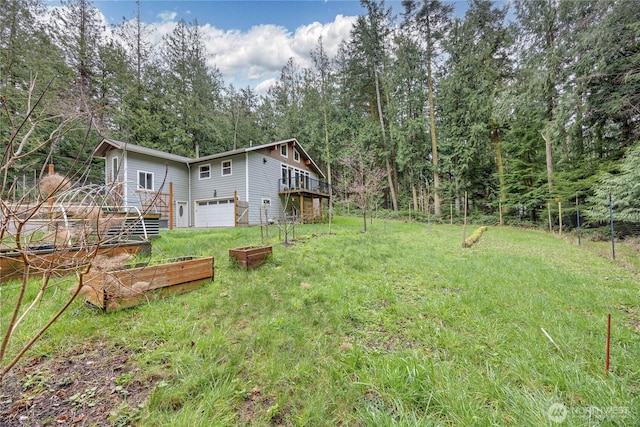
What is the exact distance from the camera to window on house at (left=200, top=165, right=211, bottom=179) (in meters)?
15.4

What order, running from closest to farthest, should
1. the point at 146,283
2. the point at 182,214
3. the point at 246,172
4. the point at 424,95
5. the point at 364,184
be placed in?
the point at 146,283 < the point at 246,172 < the point at 182,214 < the point at 364,184 < the point at 424,95

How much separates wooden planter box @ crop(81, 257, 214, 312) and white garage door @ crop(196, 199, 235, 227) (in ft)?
34.7

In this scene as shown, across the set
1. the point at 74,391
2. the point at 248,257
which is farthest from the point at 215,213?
the point at 74,391

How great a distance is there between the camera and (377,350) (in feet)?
8.05

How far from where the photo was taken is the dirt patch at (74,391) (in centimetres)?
165

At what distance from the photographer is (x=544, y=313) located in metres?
3.16

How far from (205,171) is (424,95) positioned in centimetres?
1714

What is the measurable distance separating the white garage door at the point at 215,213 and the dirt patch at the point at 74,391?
→ 40.3 ft

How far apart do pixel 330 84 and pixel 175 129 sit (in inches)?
555

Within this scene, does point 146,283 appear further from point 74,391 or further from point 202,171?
point 202,171

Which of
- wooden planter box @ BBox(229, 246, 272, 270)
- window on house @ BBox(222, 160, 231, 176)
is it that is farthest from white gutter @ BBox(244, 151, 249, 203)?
wooden planter box @ BBox(229, 246, 272, 270)

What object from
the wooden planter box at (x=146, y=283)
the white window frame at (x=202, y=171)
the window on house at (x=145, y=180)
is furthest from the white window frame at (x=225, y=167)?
the wooden planter box at (x=146, y=283)

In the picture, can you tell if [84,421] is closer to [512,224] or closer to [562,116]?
[562,116]

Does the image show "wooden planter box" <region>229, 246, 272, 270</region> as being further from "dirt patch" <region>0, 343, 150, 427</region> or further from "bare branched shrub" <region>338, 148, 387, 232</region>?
"bare branched shrub" <region>338, 148, 387, 232</region>
